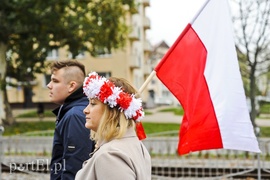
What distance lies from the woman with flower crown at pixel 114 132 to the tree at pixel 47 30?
21.5m

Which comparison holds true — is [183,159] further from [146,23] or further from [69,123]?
[146,23]

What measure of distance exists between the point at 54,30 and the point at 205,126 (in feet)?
73.4

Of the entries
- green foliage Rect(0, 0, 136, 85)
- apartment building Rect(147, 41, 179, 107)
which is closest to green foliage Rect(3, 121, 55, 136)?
green foliage Rect(0, 0, 136, 85)

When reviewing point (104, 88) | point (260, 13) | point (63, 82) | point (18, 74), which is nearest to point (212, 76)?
point (63, 82)

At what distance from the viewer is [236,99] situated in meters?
5.09

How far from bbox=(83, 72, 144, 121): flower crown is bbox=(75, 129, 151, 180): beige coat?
14cm

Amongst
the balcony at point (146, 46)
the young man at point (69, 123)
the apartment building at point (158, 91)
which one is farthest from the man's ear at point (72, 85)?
the balcony at point (146, 46)

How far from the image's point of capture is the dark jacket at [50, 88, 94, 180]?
13.4 feet

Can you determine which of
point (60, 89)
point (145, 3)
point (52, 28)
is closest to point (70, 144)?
point (60, 89)

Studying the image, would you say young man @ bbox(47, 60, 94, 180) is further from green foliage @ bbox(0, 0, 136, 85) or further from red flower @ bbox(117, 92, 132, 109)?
green foliage @ bbox(0, 0, 136, 85)

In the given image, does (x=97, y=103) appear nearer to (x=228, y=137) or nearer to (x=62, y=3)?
(x=228, y=137)

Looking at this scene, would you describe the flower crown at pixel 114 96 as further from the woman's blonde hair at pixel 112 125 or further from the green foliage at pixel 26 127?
the green foliage at pixel 26 127

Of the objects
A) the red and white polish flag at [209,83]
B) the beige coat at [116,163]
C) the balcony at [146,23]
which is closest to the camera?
the beige coat at [116,163]

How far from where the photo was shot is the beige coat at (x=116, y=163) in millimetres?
3047
